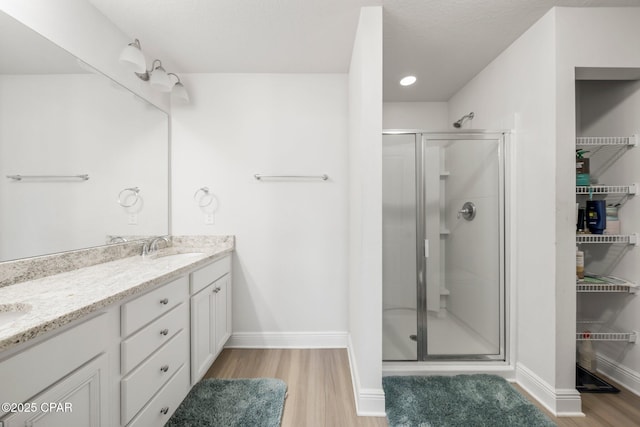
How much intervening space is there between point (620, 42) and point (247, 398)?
320 centimetres

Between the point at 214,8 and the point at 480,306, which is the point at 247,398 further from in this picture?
the point at 214,8

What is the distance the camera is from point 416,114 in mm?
2961

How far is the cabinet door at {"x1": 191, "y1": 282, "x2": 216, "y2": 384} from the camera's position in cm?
157

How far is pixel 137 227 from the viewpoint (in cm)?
191

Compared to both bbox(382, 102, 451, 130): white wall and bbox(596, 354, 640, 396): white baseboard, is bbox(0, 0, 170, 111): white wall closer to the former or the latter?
bbox(382, 102, 451, 130): white wall

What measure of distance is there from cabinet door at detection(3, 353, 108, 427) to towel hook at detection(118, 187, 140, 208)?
1.20 meters

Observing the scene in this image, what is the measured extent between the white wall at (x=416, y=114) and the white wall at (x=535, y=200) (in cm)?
97

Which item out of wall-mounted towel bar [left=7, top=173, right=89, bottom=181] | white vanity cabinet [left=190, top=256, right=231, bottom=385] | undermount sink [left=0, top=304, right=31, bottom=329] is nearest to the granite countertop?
undermount sink [left=0, top=304, right=31, bottom=329]

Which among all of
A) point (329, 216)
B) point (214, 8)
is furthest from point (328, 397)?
point (214, 8)

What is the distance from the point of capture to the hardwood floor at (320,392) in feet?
4.73

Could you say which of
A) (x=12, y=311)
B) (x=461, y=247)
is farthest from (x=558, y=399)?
(x=12, y=311)

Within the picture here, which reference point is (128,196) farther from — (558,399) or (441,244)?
(558,399)

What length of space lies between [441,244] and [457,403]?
1031 millimetres

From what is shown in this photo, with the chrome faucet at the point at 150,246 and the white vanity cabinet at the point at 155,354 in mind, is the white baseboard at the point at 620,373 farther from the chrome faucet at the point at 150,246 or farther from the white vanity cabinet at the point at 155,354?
the chrome faucet at the point at 150,246
